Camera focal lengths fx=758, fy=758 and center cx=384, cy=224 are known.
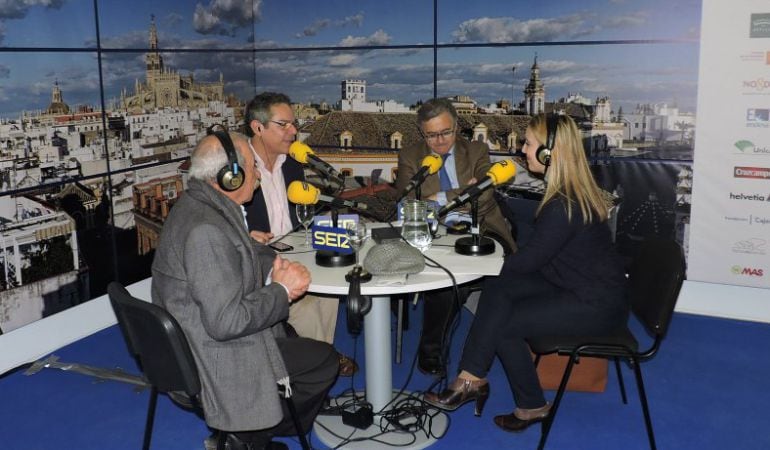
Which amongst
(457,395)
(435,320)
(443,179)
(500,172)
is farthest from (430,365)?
(500,172)

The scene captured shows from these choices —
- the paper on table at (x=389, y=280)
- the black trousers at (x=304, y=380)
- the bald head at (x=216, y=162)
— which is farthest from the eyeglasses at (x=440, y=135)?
the bald head at (x=216, y=162)

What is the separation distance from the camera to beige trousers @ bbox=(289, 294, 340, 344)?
12.1 ft

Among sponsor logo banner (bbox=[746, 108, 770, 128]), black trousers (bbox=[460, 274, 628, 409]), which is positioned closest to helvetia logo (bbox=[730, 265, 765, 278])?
sponsor logo banner (bbox=[746, 108, 770, 128])

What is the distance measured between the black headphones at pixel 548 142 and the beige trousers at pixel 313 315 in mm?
1301

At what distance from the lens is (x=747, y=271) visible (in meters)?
4.49

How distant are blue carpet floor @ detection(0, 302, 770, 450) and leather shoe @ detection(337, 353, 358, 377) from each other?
55 mm

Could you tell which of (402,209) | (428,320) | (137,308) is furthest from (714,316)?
(137,308)

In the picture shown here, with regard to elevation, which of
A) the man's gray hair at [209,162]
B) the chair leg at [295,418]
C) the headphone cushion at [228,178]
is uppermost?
the man's gray hair at [209,162]

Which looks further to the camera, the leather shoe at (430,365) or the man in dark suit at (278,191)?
the leather shoe at (430,365)

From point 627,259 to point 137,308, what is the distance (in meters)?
3.56

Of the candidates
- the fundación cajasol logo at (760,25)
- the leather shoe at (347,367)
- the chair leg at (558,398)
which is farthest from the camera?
the fundación cajasol logo at (760,25)

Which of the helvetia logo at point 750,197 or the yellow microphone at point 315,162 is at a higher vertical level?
the yellow microphone at point 315,162

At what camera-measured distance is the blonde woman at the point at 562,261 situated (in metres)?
2.85

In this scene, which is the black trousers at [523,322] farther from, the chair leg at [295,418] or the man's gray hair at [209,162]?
the man's gray hair at [209,162]
